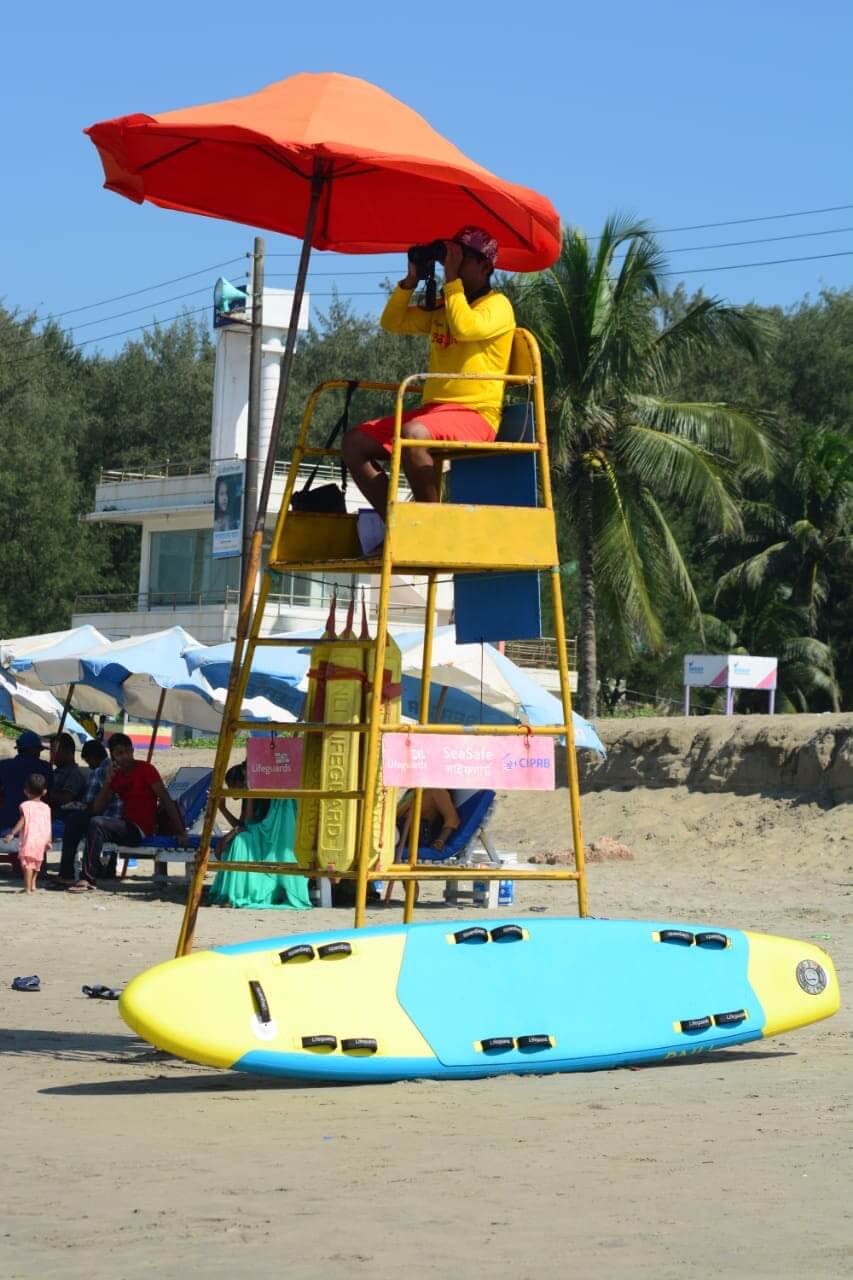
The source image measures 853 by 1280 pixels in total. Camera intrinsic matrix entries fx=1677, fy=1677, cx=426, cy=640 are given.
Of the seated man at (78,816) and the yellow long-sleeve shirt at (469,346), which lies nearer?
the yellow long-sleeve shirt at (469,346)

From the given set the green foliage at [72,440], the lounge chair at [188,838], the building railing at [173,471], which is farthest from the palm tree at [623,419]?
the green foliage at [72,440]

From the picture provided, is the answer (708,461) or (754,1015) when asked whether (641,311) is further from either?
(754,1015)

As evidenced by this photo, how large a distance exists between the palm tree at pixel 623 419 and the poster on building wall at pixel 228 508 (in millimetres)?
14127

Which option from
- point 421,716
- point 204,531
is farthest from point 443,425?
point 204,531

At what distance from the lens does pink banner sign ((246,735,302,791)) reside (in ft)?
24.5

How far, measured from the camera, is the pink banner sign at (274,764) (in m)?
7.48

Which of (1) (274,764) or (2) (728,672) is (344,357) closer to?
(2) (728,672)

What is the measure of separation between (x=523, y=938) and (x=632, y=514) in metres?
23.9

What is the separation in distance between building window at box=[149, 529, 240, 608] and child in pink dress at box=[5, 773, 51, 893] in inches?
1233

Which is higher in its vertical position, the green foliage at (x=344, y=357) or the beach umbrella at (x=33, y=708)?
the green foliage at (x=344, y=357)

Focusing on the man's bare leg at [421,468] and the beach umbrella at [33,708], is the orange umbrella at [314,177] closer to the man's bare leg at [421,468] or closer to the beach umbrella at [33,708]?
the man's bare leg at [421,468]

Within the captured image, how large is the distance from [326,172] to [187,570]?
41303 millimetres

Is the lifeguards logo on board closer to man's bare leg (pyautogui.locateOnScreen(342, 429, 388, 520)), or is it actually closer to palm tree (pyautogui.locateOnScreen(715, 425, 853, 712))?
man's bare leg (pyautogui.locateOnScreen(342, 429, 388, 520))

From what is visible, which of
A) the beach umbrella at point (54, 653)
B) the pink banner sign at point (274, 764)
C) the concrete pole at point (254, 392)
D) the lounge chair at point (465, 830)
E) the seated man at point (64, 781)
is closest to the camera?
the pink banner sign at point (274, 764)
